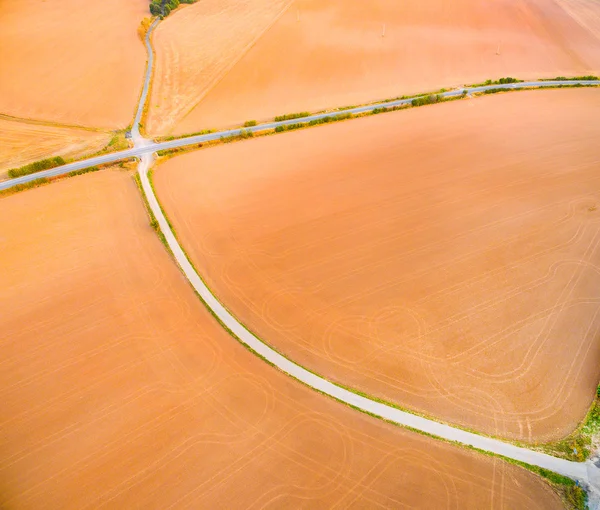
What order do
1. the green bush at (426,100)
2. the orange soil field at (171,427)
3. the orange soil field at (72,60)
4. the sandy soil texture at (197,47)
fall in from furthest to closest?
the sandy soil texture at (197,47) → the orange soil field at (72,60) → the green bush at (426,100) → the orange soil field at (171,427)

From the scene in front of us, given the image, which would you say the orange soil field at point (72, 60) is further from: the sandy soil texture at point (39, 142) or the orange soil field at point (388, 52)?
the orange soil field at point (388, 52)

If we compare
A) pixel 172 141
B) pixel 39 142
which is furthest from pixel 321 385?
pixel 39 142

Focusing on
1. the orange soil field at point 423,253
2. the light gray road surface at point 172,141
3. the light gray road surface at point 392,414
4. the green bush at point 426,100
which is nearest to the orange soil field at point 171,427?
the light gray road surface at point 392,414

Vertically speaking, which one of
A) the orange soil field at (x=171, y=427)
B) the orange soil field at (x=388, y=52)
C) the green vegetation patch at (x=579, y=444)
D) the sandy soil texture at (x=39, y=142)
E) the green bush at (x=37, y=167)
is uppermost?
the orange soil field at (x=388, y=52)

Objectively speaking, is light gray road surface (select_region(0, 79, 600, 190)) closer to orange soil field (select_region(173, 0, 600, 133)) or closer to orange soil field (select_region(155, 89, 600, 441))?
orange soil field (select_region(173, 0, 600, 133))

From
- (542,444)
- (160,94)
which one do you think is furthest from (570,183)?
(160,94)

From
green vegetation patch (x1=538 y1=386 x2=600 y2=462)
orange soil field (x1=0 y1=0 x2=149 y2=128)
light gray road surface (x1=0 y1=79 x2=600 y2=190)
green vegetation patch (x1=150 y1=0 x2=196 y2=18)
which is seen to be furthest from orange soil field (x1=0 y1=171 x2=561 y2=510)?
green vegetation patch (x1=150 y1=0 x2=196 y2=18)

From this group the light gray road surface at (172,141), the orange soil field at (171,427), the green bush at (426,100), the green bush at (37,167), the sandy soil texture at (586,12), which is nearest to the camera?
the orange soil field at (171,427)
